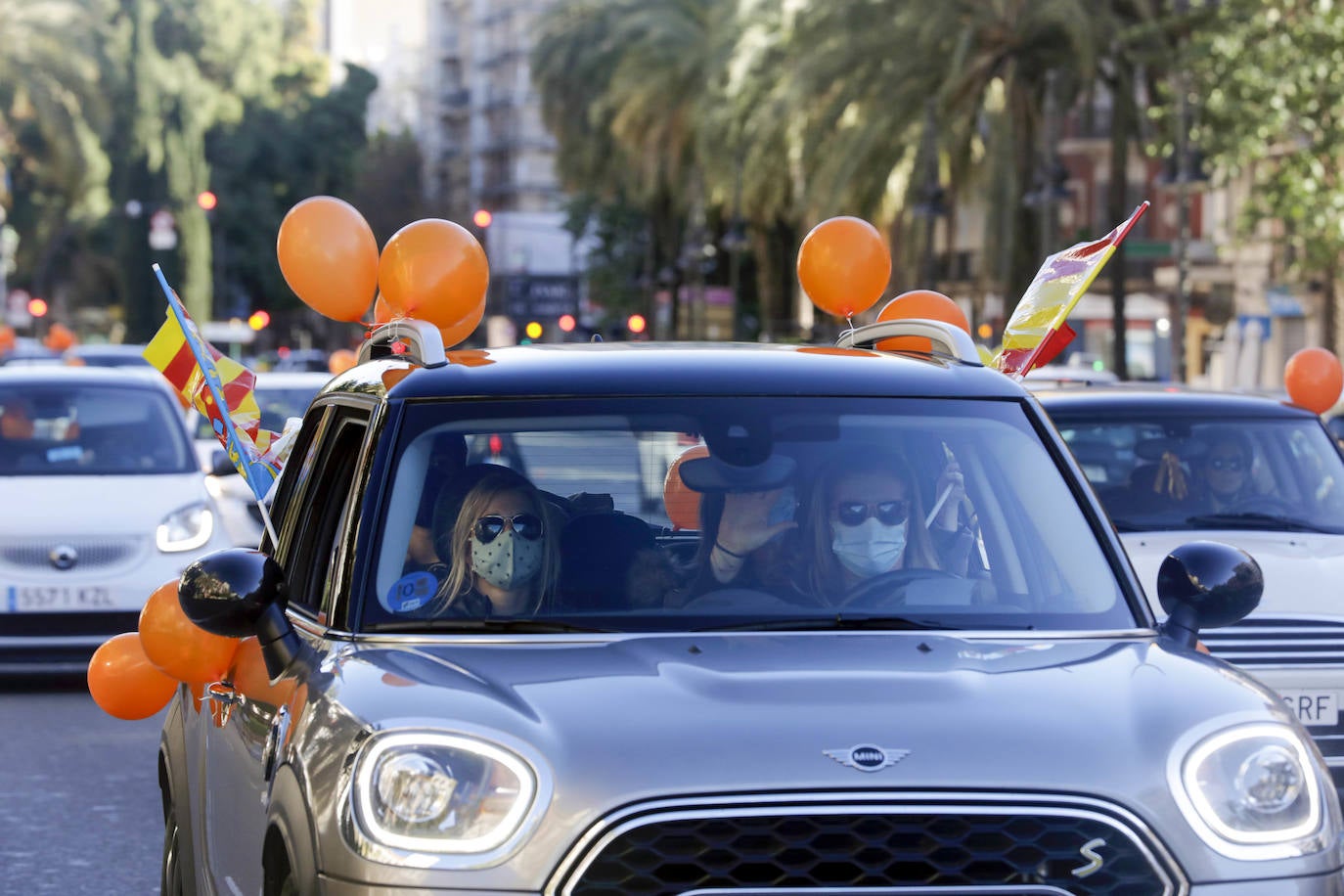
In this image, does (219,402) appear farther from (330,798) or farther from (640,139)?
(640,139)

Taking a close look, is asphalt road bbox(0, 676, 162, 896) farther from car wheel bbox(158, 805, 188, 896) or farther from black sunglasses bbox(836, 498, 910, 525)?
black sunglasses bbox(836, 498, 910, 525)

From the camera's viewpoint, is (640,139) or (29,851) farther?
(640,139)

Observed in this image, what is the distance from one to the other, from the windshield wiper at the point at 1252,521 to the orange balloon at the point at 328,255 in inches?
143

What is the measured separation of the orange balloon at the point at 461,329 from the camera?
21.5 feet

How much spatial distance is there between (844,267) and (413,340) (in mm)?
2652

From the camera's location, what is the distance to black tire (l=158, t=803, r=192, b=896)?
5.56 m

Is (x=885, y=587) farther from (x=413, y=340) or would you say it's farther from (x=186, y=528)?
(x=186, y=528)

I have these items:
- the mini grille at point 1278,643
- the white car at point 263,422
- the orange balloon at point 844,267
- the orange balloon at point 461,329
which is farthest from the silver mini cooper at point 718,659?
the white car at point 263,422

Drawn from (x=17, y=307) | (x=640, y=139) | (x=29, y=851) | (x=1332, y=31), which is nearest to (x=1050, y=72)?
(x=1332, y=31)

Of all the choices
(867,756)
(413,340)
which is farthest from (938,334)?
(867,756)

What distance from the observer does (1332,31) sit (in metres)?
28.6

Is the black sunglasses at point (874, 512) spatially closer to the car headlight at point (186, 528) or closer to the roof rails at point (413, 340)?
the roof rails at point (413, 340)

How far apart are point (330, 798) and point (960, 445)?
1.65m

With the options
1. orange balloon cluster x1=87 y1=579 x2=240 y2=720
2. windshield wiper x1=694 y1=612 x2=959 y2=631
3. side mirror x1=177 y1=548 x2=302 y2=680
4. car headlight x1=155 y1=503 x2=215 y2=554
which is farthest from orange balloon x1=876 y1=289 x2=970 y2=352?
car headlight x1=155 y1=503 x2=215 y2=554
